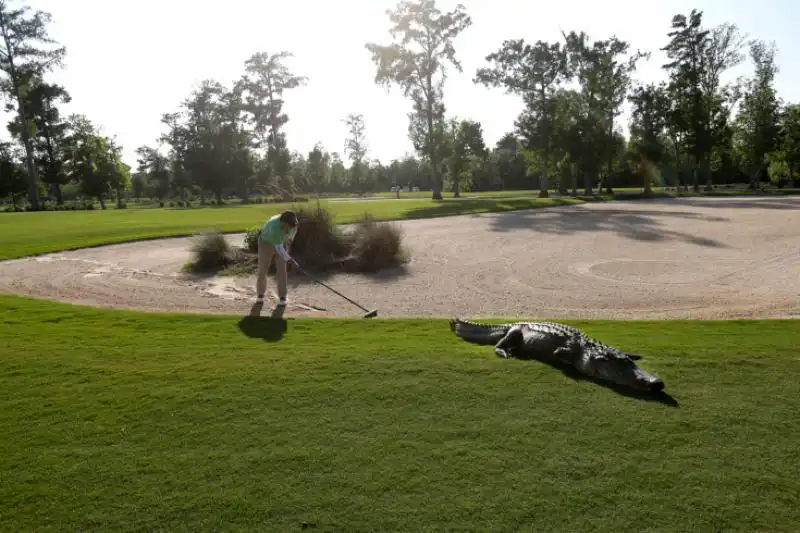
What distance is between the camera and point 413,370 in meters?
5.49

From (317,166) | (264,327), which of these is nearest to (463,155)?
(317,166)

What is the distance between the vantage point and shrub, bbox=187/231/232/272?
14.1 metres

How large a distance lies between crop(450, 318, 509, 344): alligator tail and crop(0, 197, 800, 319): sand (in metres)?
1.93

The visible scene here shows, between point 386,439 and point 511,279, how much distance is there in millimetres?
8820

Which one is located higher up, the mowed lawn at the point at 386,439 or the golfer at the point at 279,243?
the golfer at the point at 279,243

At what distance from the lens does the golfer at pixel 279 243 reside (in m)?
9.27

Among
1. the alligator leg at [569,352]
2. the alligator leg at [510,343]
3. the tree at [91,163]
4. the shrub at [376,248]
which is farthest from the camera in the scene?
the tree at [91,163]

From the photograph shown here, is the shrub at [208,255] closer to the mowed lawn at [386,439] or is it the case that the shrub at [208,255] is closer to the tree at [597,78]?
Result: the mowed lawn at [386,439]

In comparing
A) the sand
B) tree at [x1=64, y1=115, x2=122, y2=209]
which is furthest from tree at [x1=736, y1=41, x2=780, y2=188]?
tree at [x1=64, y1=115, x2=122, y2=209]

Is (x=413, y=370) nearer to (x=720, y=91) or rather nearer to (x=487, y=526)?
(x=487, y=526)

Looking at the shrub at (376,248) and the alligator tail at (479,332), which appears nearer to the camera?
the alligator tail at (479,332)

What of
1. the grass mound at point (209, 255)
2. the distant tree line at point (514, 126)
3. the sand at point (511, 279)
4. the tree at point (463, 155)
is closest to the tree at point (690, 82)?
the distant tree line at point (514, 126)

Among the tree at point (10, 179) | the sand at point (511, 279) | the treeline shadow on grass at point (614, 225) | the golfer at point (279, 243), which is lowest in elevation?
the sand at point (511, 279)

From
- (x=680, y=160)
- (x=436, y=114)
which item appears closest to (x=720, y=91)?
(x=680, y=160)
